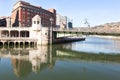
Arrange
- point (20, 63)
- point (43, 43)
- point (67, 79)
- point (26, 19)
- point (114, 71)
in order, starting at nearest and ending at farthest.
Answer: point (67, 79), point (114, 71), point (20, 63), point (43, 43), point (26, 19)

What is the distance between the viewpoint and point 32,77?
43.8m

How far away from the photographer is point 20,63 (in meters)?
60.0

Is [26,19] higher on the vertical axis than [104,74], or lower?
higher

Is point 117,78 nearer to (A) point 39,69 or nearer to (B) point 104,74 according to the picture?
(B) point 104,74

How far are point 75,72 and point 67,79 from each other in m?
7.31

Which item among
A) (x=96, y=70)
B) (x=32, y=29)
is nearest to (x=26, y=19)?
(x=32, y=29)

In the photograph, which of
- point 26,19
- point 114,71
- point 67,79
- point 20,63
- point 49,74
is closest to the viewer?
point 67,79

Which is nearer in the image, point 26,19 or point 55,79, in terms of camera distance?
point 55,79

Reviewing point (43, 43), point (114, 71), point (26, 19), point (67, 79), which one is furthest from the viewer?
point (26, 19)

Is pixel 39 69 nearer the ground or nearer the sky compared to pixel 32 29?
nearer the ground

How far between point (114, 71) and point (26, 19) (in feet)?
425

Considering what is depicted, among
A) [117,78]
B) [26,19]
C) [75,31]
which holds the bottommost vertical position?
[117,78]

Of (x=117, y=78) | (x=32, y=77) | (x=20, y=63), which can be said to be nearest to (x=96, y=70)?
(x=117, y=78)

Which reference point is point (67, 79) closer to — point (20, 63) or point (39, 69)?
point (39, 69)
